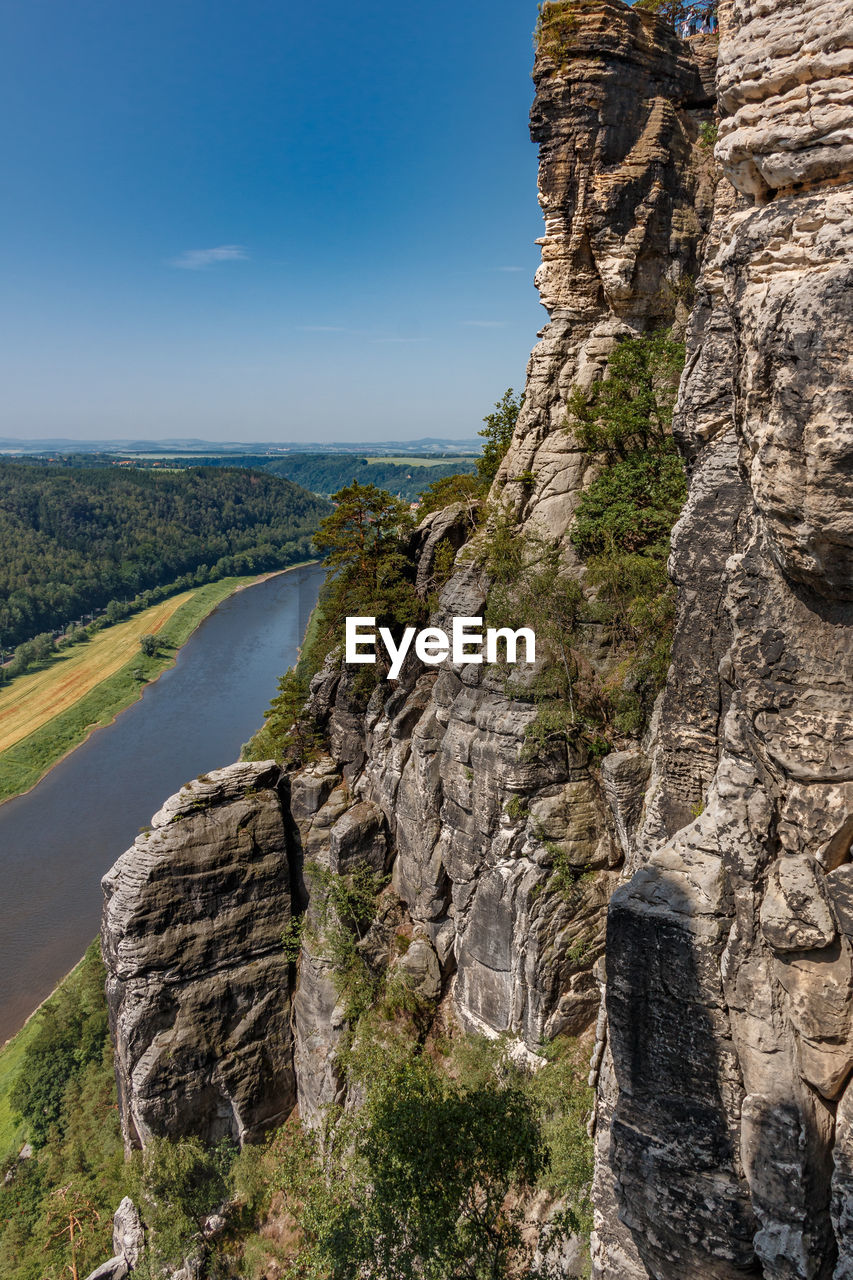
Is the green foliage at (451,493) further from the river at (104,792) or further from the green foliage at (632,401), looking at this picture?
the river at (104,792)

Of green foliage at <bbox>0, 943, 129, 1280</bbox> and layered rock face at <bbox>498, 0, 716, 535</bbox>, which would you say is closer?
layered rock face at <bbox>498, 0, 716, 535</bbox>

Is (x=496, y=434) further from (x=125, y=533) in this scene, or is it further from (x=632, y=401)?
(x=125, y=533)

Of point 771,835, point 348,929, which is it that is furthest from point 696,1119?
point 348,929

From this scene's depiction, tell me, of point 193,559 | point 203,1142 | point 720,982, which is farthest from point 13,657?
point 720,982

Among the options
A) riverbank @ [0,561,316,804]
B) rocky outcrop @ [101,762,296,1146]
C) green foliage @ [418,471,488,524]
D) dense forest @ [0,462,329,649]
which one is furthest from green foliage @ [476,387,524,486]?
dense forest @ [0,462,329,649]

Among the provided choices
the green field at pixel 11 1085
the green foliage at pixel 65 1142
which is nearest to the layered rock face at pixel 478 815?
the green foliage at pixel 65 1142

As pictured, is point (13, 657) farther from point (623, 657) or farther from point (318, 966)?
point (623, 657)

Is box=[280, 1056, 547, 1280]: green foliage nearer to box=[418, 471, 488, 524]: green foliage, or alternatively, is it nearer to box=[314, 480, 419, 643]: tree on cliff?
box=[314, 480, 419, 643]: tree on cliff

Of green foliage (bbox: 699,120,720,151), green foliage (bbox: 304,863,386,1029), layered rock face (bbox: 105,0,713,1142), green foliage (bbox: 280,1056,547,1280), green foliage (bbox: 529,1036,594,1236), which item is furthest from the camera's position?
green foliage (bbox: 304,863,386,1029)
